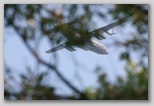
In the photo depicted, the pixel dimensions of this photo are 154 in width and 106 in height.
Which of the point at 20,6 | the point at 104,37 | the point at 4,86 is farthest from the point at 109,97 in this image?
the point at 20,6

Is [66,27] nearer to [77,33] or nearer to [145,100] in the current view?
[77,33]

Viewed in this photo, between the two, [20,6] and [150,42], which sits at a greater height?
[20,6]

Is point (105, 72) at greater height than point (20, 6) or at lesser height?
lesser

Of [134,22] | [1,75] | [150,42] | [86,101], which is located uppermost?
[134,22]

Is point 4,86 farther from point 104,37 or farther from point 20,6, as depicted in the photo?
point 104,37

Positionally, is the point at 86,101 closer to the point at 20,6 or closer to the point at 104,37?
the point at 104,37

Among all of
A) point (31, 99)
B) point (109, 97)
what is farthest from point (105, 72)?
point (31, 99)

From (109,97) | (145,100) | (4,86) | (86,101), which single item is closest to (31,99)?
(4,86)

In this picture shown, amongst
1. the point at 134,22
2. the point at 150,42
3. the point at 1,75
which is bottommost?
the point at 1,75
